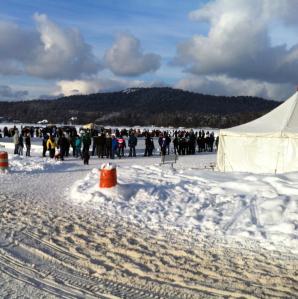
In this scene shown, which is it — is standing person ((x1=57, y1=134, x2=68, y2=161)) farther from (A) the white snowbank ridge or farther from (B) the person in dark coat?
(A) the white snowbank ridge

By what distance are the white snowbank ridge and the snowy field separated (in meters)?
0.02

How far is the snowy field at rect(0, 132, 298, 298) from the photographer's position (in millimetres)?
6156

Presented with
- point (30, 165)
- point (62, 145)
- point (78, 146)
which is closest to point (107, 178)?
point (30, 165)

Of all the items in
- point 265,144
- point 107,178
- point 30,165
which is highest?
point 265,144

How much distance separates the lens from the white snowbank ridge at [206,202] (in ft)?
30.8

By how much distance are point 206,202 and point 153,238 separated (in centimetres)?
311

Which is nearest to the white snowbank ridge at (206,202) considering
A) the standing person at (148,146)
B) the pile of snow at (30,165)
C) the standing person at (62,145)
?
the pile of snow at (30,165)

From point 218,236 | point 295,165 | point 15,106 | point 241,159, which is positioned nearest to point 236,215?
point 218,236

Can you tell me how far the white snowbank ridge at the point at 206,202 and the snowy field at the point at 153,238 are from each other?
1.0 inches

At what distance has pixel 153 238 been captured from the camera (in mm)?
8672

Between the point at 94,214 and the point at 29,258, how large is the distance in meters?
3.53

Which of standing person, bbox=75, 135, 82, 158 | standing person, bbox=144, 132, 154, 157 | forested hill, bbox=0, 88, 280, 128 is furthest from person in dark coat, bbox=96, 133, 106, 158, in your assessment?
forested hill, bbox=0, 88, 280, 128

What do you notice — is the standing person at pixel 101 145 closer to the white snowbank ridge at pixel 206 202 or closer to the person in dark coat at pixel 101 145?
the person in dark coat at pixel 101 145

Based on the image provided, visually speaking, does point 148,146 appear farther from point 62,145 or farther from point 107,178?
point 107,178
